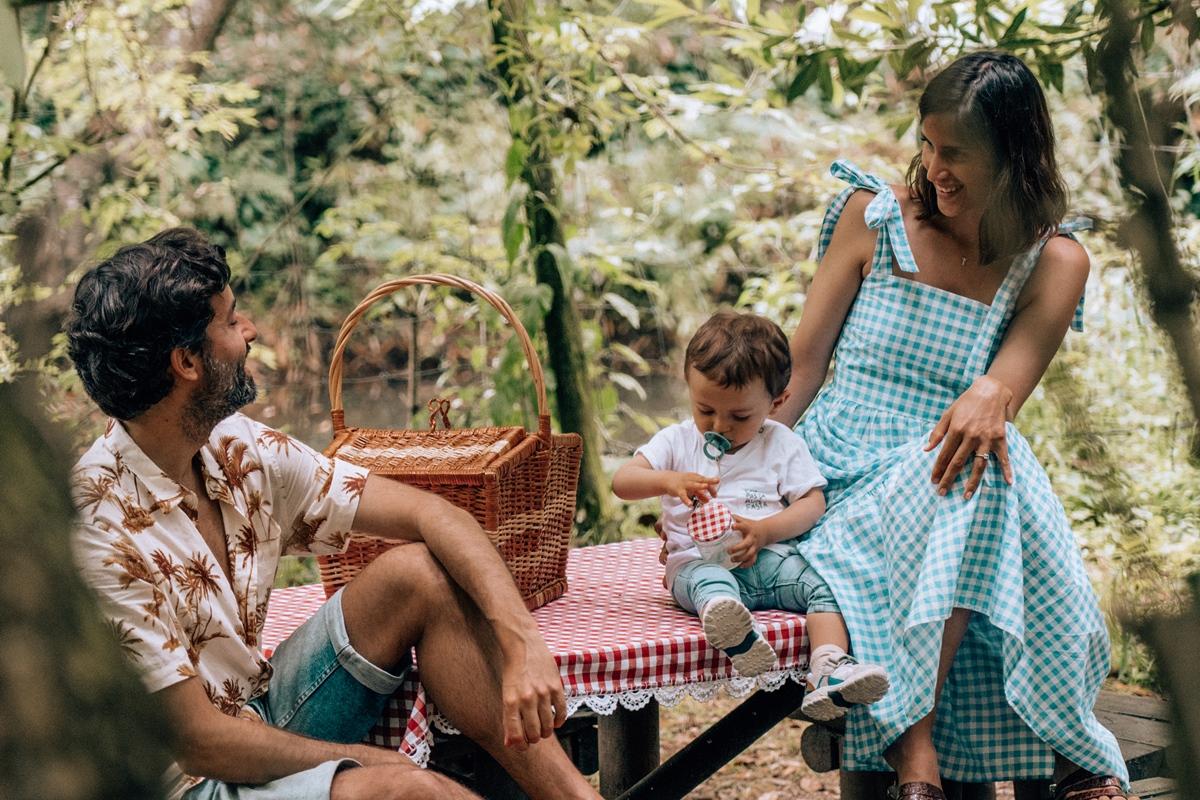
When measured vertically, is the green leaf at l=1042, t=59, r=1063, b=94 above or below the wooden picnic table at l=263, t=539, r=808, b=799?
above

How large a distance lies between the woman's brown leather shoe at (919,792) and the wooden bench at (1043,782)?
0.26 m

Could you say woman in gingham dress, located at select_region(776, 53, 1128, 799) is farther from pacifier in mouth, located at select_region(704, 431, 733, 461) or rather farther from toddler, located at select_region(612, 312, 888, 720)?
pacifier in mouth, located at select_region(704, 431, 733, 461)

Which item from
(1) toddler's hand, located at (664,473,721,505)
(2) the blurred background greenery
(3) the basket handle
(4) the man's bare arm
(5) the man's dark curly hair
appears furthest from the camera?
(2) the blurred background greenery

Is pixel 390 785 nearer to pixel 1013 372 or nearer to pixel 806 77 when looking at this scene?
pixel 1013 372

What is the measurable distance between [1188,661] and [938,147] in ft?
7.42

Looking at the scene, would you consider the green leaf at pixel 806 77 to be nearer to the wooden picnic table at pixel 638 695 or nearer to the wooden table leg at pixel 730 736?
the wooden picnic table at pixel 638 695

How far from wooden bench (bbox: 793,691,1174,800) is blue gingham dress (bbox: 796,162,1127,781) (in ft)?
0.51

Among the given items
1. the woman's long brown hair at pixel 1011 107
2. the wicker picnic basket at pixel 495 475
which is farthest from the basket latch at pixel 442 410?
the woman's long brown hair at pixel 1011 107

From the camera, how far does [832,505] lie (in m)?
2.74

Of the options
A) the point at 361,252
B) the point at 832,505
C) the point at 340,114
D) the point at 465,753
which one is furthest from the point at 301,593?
the point at 340,114

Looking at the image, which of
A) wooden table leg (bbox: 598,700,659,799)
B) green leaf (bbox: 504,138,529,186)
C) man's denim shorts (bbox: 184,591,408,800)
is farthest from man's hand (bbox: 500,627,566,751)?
green leaf (bbox: 504,138,529,186)

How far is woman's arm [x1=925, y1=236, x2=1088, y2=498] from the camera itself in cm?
246

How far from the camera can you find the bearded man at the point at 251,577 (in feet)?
6.64

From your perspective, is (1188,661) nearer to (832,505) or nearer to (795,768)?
(832,505)
